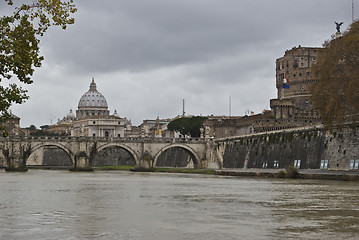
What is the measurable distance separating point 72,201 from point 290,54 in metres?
76.9

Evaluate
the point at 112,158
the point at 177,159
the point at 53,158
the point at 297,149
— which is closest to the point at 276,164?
the point at 297,149

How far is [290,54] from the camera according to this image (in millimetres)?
96625

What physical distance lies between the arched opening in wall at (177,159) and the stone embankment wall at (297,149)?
19.5 meters

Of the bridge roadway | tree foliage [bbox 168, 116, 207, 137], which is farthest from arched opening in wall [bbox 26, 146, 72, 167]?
the bridge roadway

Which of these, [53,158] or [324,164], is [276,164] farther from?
[53,158]

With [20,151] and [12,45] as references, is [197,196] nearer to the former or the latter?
[12,45]

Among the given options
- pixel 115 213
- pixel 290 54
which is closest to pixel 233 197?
pixel 115 213

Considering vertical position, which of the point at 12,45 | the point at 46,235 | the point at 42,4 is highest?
the point at 42,4

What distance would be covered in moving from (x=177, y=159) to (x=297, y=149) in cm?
4560

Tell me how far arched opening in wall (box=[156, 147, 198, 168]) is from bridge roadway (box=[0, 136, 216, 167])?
457 cm

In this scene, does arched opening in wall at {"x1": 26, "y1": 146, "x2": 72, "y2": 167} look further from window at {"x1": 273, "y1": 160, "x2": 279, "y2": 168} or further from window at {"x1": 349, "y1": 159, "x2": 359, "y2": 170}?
window at {"x1": 349, "y1": 159, "x2": 359, "y2": 170}

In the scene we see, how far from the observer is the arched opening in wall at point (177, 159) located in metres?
88.7

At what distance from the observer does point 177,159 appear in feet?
313

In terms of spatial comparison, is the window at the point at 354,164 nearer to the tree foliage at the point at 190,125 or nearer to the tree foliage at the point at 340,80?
the tree foliage at the point at 340,80
